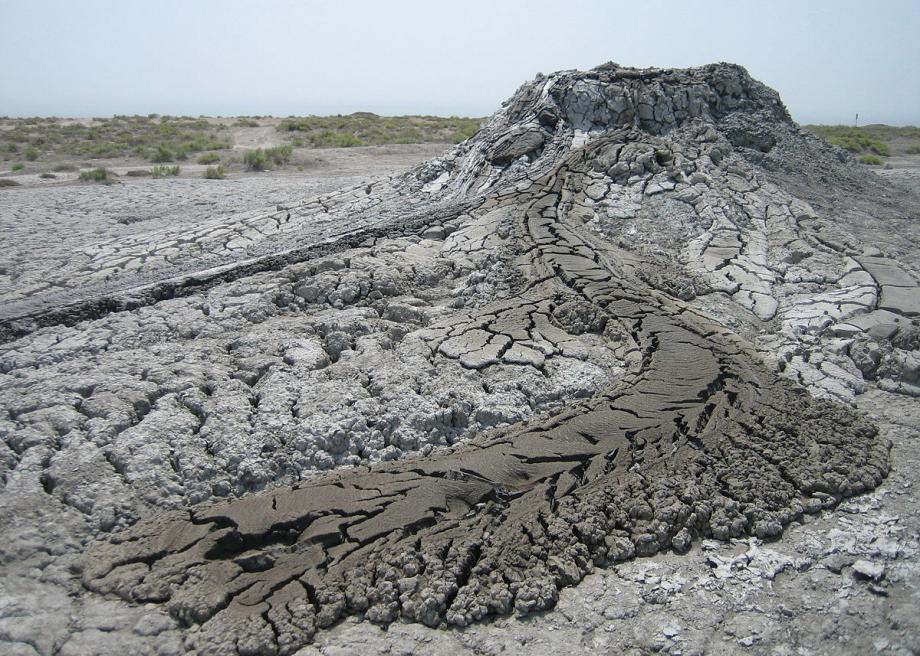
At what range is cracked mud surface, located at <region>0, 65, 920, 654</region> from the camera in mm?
2695

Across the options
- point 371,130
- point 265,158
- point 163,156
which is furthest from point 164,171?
point 371,130

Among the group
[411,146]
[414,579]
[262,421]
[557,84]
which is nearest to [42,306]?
[262,421]

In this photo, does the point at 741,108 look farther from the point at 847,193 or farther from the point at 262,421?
the point at 262,421

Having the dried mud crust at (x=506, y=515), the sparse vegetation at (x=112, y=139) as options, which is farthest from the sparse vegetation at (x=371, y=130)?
the dried mud crust at (x=506, y=515)

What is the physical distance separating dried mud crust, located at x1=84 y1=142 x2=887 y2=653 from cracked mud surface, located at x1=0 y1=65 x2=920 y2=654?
1 cm

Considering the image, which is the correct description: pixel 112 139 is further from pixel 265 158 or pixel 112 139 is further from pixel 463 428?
pixel 463 428

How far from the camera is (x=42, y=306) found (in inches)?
203

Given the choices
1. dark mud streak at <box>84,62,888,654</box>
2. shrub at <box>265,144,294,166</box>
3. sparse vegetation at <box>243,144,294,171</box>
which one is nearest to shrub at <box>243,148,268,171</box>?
→ sparse vegetation at <box>243,144,294,171</box>

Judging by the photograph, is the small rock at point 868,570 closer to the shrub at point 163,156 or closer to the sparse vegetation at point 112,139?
the shrub at point 163,156

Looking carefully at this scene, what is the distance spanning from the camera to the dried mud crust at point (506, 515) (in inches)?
106

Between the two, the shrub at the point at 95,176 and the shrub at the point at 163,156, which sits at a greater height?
the shrub at the point at 163,156

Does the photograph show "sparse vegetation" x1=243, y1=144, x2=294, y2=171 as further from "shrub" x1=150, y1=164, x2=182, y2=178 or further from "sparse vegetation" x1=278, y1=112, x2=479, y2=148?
"sparse vegetation" x1=278, y1=112, x2=479, y2=148

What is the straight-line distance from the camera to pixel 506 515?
3137mm

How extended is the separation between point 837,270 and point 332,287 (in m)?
4.79
